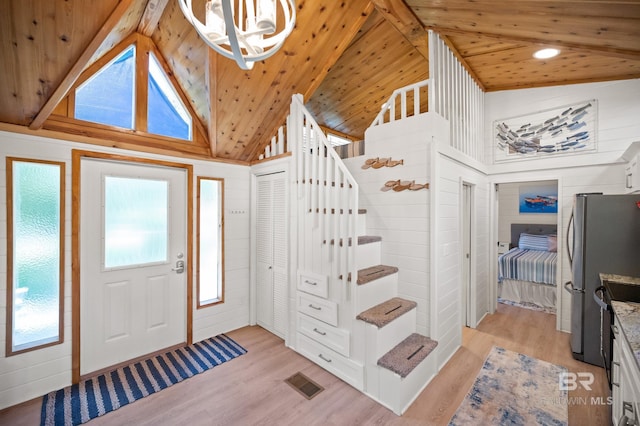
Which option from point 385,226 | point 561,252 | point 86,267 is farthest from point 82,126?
point 561,252

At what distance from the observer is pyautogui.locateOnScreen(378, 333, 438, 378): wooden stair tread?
201 cm

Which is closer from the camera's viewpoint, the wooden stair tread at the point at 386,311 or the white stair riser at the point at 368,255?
the wooden stair tread at the point at 386,311

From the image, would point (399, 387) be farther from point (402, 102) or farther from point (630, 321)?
point (402, 102)

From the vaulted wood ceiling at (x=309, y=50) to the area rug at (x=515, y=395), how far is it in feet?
8.81

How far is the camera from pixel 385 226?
2.73 metres

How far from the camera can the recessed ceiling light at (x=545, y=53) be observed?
2.52 m

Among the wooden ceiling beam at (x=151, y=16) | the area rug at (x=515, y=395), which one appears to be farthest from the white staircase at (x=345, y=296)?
the wooden ceiling beam at (x=151, y=16)

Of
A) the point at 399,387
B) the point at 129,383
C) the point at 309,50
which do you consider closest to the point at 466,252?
the point at 399,387

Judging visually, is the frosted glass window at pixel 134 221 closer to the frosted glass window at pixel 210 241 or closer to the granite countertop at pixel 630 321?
the frosted glass window at pixel 210 241

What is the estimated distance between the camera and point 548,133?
3.35 m

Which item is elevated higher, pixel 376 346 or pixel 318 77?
pixel 318 77

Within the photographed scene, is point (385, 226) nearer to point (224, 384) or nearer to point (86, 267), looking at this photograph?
point (224, 384)

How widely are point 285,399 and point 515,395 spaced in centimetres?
188

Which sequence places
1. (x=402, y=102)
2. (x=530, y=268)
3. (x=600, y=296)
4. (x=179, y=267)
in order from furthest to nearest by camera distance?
1. (x=530, y=268)
2. (x=179, y=267)
3. (x=402, y=102)
4. (x=600, y=296)
